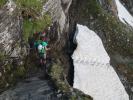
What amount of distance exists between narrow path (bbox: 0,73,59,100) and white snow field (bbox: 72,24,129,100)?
5.80 m

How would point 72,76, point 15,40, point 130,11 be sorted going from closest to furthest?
1. point 15,40
2. point 72,76
3. point 130,11

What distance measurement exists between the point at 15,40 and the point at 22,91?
3455 millimetres

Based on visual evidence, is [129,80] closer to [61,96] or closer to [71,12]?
[71,12]

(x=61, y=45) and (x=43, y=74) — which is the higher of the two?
(x=61, y=45)

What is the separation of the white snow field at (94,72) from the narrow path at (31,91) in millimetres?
5796

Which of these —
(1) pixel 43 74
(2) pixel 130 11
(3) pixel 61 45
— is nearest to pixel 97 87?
(3) pixel 61 45

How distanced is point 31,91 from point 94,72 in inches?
363

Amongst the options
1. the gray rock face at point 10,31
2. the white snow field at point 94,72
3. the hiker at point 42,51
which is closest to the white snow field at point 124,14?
the white snow field at point 94,72

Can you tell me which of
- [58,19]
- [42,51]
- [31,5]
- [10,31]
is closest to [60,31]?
[58,19]

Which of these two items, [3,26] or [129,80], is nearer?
[3,26]

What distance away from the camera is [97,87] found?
29.9m

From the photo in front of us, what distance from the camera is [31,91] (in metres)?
22.4

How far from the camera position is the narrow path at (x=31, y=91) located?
21.7m

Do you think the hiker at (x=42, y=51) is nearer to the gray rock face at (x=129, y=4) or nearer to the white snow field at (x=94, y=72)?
the white snow field at (x=94, y=72)
